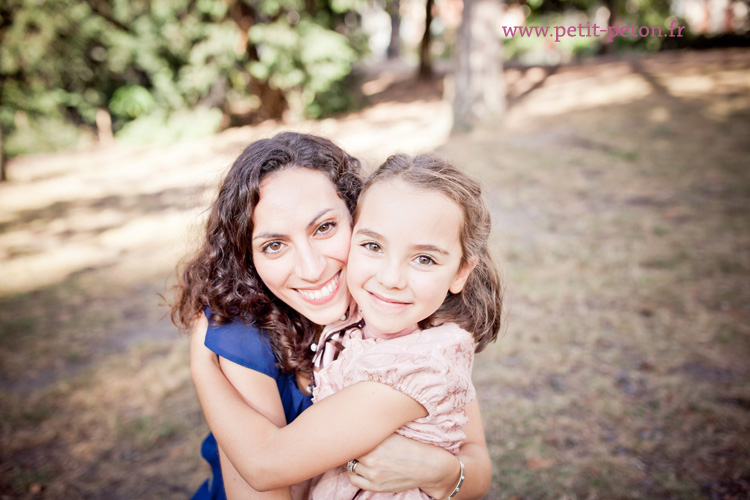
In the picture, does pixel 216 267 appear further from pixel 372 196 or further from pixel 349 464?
pixel 349 464

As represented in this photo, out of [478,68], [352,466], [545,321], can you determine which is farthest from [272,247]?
[478,68]

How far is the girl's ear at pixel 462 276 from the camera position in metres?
1.65

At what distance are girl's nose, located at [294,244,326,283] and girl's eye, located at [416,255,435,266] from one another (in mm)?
339

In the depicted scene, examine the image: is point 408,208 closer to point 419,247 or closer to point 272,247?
point 419,247

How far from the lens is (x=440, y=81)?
17.3 m

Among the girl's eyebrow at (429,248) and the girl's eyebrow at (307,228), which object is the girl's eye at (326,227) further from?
the girl's eyebrow at (429,248)

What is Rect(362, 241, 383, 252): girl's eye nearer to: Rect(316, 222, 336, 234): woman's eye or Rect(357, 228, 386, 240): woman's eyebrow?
Rect(357, 228, 386, 240): woman's eyebrow

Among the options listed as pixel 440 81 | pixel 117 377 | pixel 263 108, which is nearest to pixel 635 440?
pixel 117 377

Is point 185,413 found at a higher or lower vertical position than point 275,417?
lower

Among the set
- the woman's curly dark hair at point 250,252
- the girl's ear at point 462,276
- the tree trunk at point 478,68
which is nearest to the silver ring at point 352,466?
the woman's curly dark hair at point 250,252

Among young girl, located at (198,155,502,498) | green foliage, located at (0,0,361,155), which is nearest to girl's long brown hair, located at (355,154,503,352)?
young girl, located at (198,155,502,498)

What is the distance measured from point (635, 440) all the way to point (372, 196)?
100.0 inches

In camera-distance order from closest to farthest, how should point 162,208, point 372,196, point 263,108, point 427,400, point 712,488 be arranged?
point 427,400 → point 372,196 → point 712,488 → point 162,208 → point 263,108

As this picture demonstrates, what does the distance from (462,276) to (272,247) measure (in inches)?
28.2
